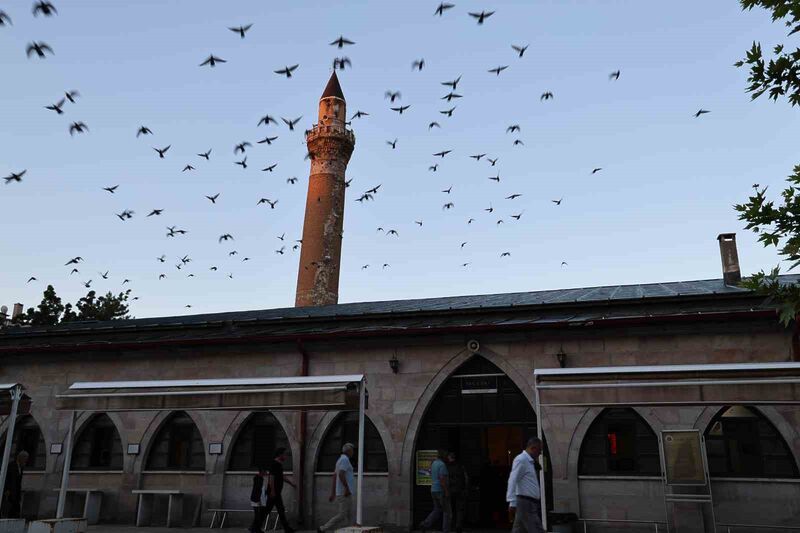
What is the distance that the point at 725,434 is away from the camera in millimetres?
12078

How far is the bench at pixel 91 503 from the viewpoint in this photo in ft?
48.8

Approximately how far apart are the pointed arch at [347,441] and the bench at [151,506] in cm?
322

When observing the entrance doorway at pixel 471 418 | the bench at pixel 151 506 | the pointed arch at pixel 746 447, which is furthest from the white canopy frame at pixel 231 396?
the pointed arch at pixel 746 447

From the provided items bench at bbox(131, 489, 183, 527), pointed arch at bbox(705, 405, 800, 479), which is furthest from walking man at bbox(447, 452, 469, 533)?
bench at bbox(131, 489, 183, 527)

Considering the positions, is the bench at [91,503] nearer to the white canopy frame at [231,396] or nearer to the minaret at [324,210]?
the white canopy frame at [231,396]

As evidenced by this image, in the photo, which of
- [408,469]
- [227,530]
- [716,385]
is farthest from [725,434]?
[227,530]

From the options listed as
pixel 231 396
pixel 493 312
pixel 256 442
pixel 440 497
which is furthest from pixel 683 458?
pixel 256 442

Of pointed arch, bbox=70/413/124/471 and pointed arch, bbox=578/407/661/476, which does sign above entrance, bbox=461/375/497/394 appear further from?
pointed arch, bbox=70/413/124/471

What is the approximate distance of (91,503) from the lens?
15.0 metres

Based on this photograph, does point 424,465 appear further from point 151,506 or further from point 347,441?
point 151,506

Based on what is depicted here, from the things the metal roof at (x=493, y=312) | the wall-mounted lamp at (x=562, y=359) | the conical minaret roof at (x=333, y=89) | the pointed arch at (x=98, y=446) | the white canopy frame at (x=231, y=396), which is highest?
the conical minaret roof at (x=333, y=89)

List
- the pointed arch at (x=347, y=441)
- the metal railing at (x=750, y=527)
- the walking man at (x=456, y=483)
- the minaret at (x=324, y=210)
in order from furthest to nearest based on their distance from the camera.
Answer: the minaret at (x=324, y=210) < the pointed arch at (x=347, y=441) < the walking man at (x=456, y=483) < the metal railing at (x=750, y=527)

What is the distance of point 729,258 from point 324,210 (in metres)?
24.3

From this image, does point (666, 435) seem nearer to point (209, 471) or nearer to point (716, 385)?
point (716, 385)
